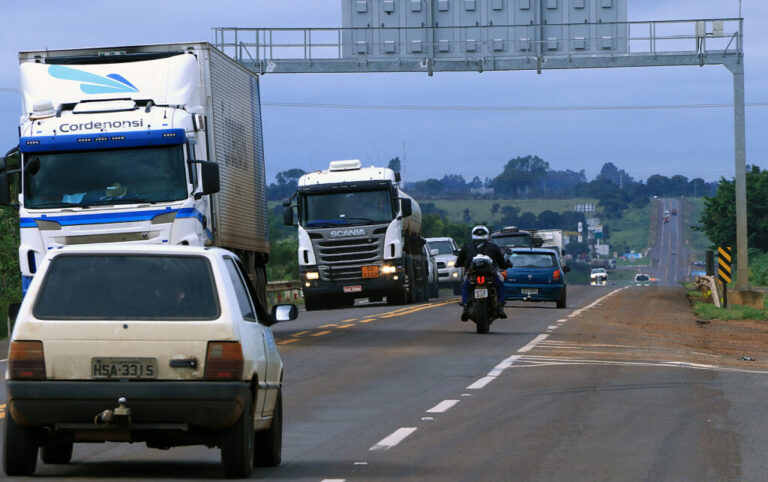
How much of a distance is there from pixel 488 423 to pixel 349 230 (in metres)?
22.5

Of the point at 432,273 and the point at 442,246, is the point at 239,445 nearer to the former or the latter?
the point at 432,273

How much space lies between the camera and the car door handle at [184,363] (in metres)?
8.59

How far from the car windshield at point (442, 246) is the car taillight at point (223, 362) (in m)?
47.2

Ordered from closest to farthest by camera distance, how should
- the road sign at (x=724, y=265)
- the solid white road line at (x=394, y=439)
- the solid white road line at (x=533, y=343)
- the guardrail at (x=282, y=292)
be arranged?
the solid white road line at (x=394, y=439)
the solid white road line at (x=533, y=343)
the road sign at (x=724, y=265)
the guardrail at (x=282, y=292)

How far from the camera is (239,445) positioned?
28.8 ft

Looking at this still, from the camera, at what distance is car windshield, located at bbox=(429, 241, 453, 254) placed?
56000 mm

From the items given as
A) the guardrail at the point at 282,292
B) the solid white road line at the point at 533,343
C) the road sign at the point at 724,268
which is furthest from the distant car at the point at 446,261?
the solid white road line at the point at 533,343

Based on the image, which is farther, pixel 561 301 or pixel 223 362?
pixel 561 301

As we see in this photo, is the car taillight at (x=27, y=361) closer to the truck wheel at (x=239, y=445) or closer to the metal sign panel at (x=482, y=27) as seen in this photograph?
the truck wheel at (x=239, y=445)

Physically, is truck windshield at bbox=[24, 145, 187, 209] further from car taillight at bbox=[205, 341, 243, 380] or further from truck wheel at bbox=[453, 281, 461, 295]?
truck wheel at bbox=[453, 281, 461, 295]

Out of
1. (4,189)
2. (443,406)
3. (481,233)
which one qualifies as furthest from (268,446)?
(481,233)

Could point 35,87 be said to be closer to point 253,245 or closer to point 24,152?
point 24,152

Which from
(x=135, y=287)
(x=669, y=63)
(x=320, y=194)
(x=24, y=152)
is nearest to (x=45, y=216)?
(x=24, y=152)

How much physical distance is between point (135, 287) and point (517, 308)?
3009 centimetres
